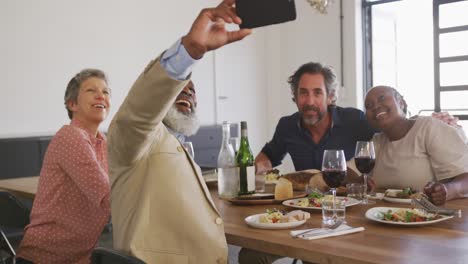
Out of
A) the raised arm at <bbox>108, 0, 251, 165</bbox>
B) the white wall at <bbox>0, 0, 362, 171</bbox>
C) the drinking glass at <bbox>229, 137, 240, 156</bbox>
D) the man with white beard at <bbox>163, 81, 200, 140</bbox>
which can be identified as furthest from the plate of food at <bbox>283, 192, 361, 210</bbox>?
the white wall at <bbox>0, 0, 362, 171</bbox>

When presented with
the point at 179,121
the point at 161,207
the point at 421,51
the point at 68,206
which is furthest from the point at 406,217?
the point at 421,51

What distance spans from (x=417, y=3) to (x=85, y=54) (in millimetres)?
3708

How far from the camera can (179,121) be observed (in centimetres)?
251

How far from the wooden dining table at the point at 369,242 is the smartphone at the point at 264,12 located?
1.84 feet

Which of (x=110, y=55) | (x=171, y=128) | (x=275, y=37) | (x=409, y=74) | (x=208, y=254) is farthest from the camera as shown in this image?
(x=275, y=37)

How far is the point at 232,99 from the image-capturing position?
20.6ft

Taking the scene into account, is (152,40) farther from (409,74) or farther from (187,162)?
(187,162)

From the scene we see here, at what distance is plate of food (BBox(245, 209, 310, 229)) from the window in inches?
178

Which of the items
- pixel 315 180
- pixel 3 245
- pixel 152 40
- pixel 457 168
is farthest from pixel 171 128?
pixel 152 40

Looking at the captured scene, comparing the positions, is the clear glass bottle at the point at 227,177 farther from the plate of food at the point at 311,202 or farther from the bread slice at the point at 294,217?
the bread slice at the point at 294,217

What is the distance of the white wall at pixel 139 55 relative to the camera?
4430 millimetres

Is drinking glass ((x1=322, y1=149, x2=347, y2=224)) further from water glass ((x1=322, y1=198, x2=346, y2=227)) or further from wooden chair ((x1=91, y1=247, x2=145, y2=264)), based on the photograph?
wooden chair ((x1=91, y1=247, x2=145, y2=264))

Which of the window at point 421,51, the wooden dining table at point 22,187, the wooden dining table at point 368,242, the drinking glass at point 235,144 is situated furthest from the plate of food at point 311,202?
the window at point 421,51

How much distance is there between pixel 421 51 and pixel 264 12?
530 centimetres
